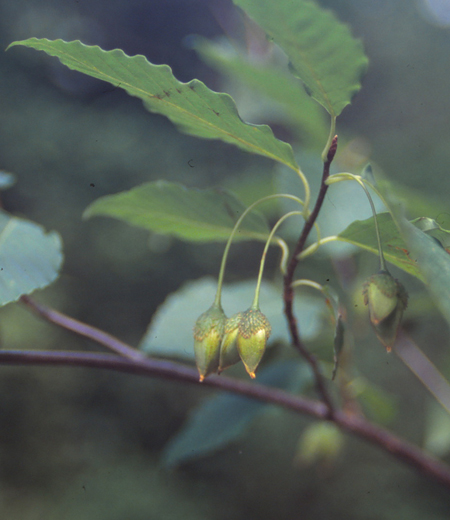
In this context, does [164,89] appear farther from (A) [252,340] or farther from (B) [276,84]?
(B) [276,84]

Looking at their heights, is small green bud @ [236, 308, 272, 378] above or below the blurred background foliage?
above

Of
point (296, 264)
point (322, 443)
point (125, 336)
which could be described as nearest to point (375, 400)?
point (322, 443)

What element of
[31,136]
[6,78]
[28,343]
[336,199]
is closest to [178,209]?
[336,199]

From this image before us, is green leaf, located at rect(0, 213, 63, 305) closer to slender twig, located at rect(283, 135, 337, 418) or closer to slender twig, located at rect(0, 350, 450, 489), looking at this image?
slender twig, located at rect(0, 350, 450, 489)

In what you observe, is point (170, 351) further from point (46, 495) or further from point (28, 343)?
point (46, 495)

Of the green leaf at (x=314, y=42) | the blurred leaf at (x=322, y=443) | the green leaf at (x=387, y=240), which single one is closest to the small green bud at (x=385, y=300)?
the green leaf at (x=387, y=240)

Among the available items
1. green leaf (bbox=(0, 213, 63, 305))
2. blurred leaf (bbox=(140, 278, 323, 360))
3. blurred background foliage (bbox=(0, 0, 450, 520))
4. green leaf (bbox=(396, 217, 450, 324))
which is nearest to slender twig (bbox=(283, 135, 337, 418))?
green leaf (bbox=(396, 217, 450, 324))

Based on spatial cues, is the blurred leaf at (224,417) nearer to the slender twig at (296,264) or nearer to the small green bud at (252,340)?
the slender twig at (296,264)
